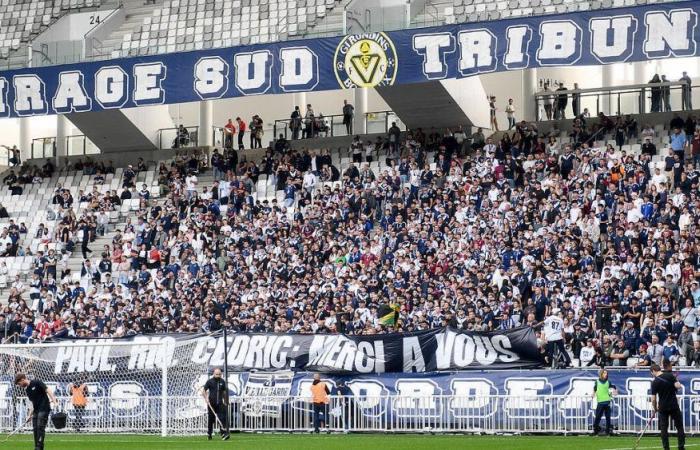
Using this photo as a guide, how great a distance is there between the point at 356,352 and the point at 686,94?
1540cm

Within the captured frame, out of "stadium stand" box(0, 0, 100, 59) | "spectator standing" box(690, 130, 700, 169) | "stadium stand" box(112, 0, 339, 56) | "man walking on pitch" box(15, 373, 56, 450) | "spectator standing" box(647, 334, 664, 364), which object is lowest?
"man walking on pitch" box(15, 373, 56, 450)

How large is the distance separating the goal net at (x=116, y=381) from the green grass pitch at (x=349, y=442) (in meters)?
1.38

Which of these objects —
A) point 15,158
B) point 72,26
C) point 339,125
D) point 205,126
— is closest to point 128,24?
point 72,26

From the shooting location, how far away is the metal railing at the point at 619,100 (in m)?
41.2

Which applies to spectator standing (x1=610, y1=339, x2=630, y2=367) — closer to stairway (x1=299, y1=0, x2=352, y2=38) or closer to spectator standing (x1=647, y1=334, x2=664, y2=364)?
spectator standing (x1=647, y1=334, x2=664, y2=364)

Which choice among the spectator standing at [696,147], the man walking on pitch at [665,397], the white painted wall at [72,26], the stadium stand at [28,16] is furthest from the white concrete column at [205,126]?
the man walking on pitch at [665,397]

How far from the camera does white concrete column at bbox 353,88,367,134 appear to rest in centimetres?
4662

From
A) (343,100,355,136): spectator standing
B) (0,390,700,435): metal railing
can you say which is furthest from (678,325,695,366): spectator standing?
(343,100,355,136): spectator standing

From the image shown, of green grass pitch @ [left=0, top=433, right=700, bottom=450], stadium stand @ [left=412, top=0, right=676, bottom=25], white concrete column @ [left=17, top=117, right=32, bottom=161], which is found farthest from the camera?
white concrete column @ [left=17, top=117, right=32, bottom=161]

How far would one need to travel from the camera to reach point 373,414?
2944 centimetres

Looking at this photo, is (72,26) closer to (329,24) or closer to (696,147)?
(329,24)

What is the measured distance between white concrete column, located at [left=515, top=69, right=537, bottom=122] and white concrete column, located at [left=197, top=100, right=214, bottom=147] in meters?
11.9

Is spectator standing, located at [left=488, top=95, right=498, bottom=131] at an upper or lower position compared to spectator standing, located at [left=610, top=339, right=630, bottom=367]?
upper

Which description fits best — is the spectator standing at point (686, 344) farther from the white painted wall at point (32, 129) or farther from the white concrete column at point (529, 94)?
the white painted wall at point (32, 129)
